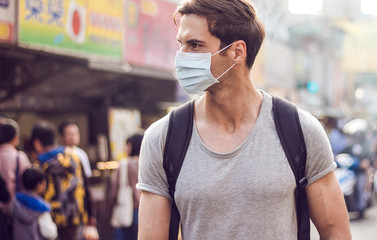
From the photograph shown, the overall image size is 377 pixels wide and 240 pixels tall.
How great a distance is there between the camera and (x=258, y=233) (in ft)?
8.00

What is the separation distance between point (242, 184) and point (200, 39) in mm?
618

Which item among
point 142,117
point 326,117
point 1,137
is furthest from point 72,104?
point 326,117

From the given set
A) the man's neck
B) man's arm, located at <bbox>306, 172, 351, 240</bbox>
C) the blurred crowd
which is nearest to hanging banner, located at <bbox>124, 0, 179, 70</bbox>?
the blurred crowd

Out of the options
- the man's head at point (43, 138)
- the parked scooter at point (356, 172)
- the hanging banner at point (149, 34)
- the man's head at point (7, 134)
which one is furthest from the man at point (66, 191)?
the parked scooter at point (356, 172)

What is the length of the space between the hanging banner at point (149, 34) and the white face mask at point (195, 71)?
7.94m

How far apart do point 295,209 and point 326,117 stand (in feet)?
67.2

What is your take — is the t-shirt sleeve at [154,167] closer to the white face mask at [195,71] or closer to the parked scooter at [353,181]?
the white face mask at [195,71]

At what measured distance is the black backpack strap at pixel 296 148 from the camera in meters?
2.47

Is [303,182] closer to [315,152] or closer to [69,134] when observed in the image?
[315,152]

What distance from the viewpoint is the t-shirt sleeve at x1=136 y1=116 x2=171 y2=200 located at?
2529 millimetres

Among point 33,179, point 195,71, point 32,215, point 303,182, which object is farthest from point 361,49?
point 303,182

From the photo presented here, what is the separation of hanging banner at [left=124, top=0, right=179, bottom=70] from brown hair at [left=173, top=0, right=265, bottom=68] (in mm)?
8218

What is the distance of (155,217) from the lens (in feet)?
8.38

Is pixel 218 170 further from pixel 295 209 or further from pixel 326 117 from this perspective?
pixel 326 117
